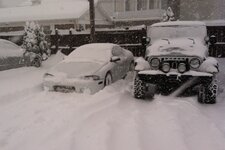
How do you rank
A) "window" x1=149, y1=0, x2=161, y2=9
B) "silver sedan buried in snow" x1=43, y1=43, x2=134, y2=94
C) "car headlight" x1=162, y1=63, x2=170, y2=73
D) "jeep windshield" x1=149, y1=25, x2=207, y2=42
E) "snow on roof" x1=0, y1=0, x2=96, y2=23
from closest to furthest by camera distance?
"car headlight" x1=162, y1=63, x2=170, y2=73, "silver sedan buried in snow" x1=43, y1=43, x2=134, y2=94, "jeep windshield" x1=149, y1=25, x2=207, y2=42, "snow on roof" x1=0, y1=0, x2=96, y2=23, "window" x1=149, y1=0, x2=161, y2=9

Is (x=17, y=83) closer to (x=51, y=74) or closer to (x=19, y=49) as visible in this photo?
(x=51, y=74)

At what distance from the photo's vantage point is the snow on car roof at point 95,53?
9768mm

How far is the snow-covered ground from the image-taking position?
209 inches

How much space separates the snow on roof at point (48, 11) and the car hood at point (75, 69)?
19.3m

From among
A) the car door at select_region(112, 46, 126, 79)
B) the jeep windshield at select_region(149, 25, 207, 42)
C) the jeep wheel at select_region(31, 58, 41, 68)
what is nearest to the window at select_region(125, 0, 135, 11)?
the jeep wheel at select_region(31, 58, 41, 68)

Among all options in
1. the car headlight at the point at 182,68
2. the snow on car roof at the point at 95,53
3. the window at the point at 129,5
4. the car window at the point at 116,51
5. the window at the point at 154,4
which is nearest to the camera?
the car headlight at the point at 182,68

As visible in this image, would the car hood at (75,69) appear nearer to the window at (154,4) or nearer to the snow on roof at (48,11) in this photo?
the snow on roof at (48,11)

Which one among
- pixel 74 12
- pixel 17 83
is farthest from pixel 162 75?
pixel 74 12

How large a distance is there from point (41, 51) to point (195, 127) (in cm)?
962

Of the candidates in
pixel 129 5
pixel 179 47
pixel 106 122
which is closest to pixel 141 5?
pixel 129 5

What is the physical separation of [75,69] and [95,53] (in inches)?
46.4

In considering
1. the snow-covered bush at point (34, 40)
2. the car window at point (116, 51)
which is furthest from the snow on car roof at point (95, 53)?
the snow-covered bush at point (34, 40)

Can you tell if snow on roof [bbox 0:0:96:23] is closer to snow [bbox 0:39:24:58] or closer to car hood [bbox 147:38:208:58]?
snow [bbox 0:39:24:58]

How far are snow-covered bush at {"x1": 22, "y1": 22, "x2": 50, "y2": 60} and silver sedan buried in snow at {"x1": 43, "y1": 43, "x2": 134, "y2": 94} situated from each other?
4.04 m
